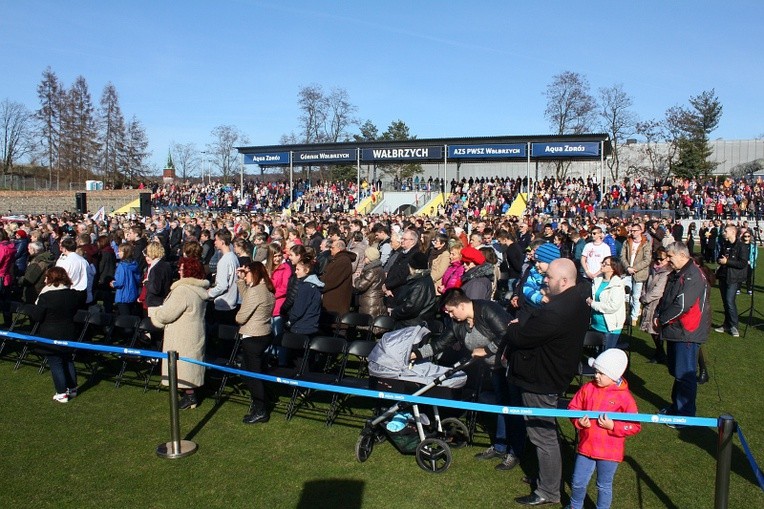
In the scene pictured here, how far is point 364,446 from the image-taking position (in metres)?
5.48

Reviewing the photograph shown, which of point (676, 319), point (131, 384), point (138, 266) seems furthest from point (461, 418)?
A: point (138, 266)

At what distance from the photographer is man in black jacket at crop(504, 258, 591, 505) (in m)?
4.33

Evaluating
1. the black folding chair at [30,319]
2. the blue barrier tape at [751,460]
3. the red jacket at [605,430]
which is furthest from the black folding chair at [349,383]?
the black folding chair at [30,319]

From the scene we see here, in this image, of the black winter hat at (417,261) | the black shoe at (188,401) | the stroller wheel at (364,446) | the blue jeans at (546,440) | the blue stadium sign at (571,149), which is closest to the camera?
the blue jeans at (546,440)

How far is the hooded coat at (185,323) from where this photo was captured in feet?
21.0

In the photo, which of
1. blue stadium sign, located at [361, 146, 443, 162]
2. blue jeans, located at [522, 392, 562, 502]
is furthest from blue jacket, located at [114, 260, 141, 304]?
blue stadium sign, located at [361, 146, 443, 162]

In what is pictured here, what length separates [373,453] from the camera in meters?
5.65

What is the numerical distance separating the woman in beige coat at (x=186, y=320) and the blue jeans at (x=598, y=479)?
13.5ft

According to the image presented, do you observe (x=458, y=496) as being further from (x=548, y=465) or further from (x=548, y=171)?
(x=548, y=171)

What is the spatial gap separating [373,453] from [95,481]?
2.39 m

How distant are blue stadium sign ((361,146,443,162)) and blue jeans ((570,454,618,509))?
97.9 ft

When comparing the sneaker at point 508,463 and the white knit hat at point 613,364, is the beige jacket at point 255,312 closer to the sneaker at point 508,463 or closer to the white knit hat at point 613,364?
the sneaker at point 508,463

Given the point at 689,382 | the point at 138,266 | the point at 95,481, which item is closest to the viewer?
the point at 95,481

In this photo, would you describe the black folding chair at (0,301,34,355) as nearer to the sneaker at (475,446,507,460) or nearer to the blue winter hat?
the sneaker at (475,446,507,460)
